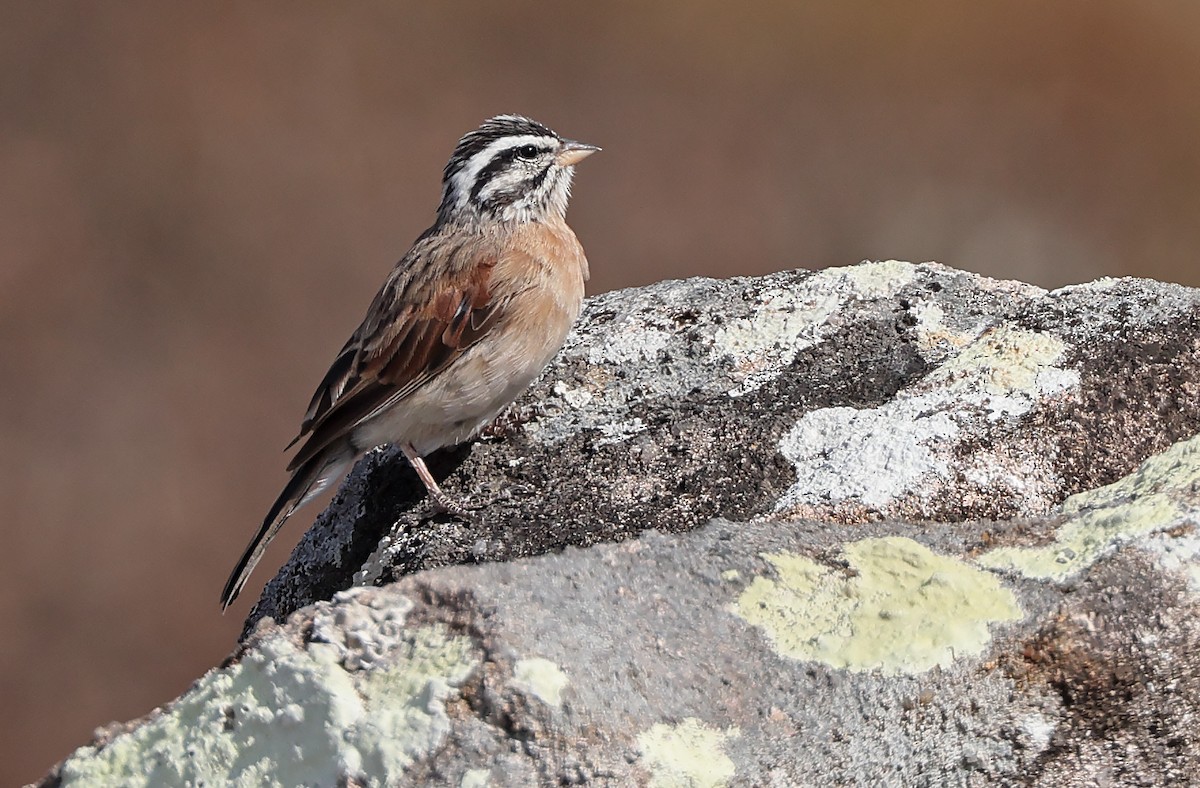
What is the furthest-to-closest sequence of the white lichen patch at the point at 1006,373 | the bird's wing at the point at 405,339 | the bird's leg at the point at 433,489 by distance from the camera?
the bird's wing at the point at 405,339
the bird's leg at the point at 433,489
the white lichen patch at the point at 1006,373

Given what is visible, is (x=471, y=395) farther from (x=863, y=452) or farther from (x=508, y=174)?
(x=863, y=452)

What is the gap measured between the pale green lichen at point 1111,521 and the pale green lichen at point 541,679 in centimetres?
100

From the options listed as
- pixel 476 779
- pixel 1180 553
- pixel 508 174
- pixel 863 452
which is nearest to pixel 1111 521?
pixel 1180 553

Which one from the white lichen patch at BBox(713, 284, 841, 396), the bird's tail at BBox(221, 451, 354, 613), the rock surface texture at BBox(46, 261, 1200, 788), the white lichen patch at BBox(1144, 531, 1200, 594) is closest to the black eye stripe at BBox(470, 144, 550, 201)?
the bird's tail at BBox(221, 451, 354, 613)

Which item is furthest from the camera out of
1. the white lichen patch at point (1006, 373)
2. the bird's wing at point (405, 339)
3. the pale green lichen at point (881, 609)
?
the bird's wing at point (405, 339)

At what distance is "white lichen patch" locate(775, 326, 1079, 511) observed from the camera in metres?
3.45

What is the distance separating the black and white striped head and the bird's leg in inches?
68.3

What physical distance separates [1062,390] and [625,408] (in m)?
1.38

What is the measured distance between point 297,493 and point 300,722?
3.12m

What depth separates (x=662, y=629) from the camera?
254 centimetres

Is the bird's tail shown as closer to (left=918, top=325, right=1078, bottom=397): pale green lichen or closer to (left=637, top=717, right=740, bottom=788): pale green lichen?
(left=918, top=325, right=1078, bottom=397): pale green lichen

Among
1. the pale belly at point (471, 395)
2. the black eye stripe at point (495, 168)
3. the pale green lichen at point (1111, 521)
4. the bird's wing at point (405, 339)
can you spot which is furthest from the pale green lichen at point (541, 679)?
the black eye stripe at point (495, 168)

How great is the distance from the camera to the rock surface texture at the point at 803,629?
90.5 inches

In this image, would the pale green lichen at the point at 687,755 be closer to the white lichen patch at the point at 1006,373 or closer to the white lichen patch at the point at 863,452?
the white lichen patch at the point at 863,452
